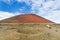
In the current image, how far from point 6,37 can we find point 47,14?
1016 mm

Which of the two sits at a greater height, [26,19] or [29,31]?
[26,19]

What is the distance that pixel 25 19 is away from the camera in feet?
13.8

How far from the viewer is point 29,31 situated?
4195 millimetres

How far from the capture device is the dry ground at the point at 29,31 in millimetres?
4141

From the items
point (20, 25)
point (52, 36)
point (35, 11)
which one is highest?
point (35, 11)

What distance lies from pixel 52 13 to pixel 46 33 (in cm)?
46

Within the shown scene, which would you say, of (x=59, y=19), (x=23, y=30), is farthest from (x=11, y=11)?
(x=59, y=19)

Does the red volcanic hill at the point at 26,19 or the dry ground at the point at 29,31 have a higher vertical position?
the red volcanic hill at the point at 26,19

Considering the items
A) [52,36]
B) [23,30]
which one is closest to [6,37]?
[23,30]

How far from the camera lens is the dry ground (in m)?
4.14

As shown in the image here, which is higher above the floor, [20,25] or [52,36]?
[20,25]

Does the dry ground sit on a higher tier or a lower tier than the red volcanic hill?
lower

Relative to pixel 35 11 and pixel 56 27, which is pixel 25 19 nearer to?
pixel 35 11

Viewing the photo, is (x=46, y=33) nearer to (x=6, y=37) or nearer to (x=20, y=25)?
(x=20, y=25)
